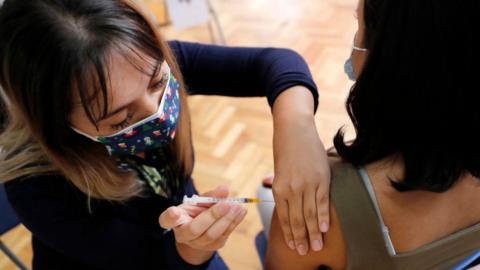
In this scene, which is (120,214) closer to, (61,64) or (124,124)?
(124,124)

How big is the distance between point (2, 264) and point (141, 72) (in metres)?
1.50

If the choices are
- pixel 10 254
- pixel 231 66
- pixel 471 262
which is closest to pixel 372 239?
pixel 471 262

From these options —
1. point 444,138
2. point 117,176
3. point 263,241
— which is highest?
point 444,138

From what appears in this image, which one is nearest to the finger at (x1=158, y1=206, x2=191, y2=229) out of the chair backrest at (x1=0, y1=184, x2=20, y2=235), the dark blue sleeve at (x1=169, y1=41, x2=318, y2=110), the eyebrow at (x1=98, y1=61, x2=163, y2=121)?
the eyebrow at (x1=98, y1=61, x2=163, y2=121)

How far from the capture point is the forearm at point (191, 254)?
2.89 feet

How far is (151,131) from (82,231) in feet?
0.89

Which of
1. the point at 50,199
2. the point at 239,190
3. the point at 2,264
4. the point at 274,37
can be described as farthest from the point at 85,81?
the point at 274,37

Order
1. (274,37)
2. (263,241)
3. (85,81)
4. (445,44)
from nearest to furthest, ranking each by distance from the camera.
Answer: (445,44)
(85,81)
(263,241)
(274,37)

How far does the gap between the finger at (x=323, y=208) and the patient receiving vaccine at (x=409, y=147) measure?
0.01m

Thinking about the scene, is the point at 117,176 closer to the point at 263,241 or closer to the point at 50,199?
the point at 50,199

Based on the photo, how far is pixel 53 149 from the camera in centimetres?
91

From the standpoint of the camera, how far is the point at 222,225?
75cm

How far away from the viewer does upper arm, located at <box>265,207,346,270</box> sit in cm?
72

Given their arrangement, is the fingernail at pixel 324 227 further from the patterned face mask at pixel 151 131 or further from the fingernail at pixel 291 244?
the patterned face mask at pixel 151 131
